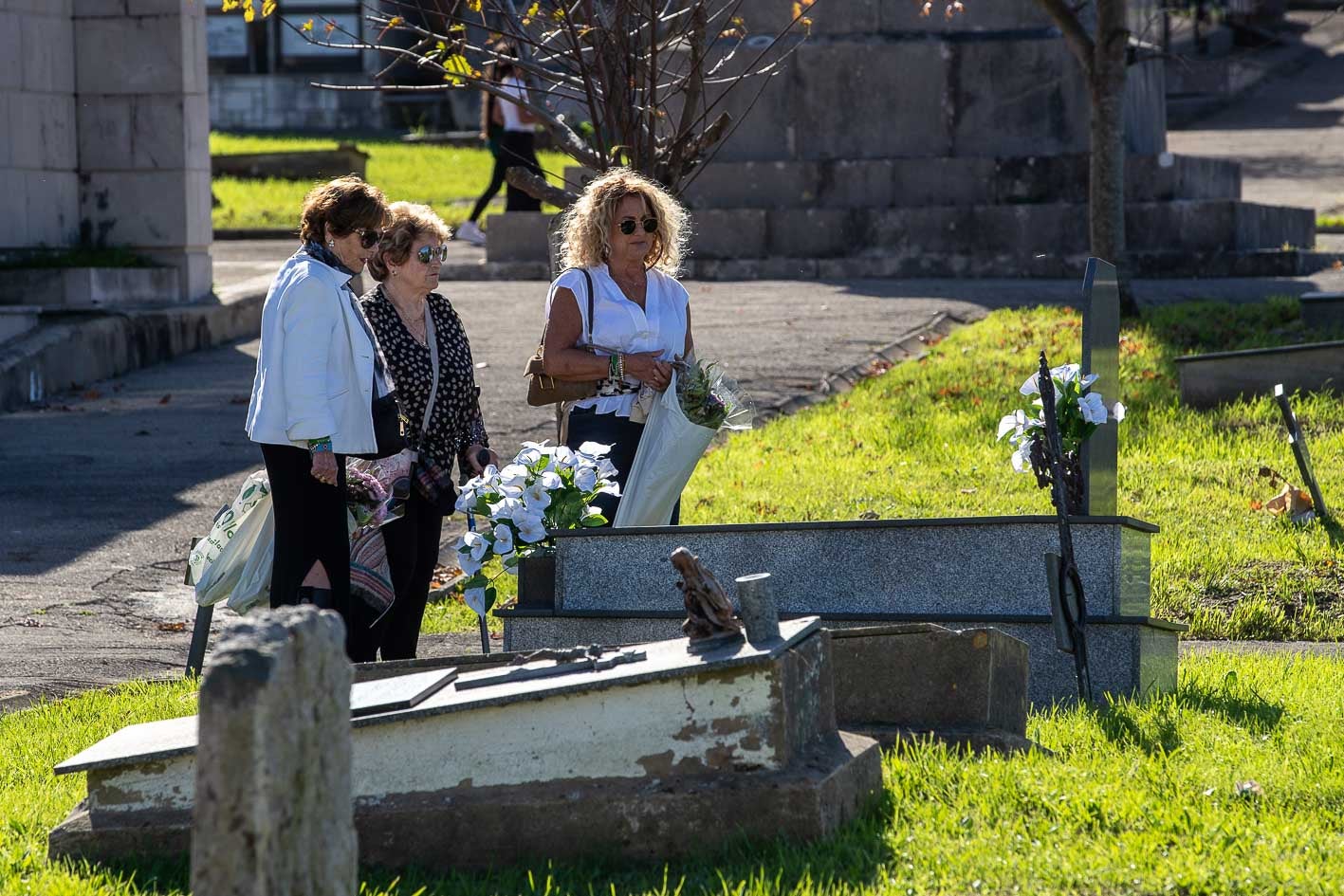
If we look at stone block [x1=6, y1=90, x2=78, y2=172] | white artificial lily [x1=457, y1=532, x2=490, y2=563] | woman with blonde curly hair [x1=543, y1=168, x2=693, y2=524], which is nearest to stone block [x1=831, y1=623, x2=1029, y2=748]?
white artificial lily [x1=457, y1=532, x2=490, y2=563]

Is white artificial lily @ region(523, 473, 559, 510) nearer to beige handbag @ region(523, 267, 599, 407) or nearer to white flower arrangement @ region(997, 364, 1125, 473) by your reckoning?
beige handbag @ region(523, 267, 599, 407)

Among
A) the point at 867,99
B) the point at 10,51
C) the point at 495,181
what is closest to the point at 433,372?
the point at 10,51

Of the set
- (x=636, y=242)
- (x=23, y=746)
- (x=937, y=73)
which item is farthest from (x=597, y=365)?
(x=937, y=73)

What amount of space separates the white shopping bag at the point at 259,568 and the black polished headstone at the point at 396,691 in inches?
64.4

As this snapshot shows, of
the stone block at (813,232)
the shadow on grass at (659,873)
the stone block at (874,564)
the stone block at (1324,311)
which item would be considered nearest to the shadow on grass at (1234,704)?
the stone block at (874,564)

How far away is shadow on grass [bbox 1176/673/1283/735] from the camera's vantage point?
5.25m

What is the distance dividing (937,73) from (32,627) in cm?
1241

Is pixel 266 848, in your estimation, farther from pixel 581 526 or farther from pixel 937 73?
pixel 937 73

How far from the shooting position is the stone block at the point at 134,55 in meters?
14.3

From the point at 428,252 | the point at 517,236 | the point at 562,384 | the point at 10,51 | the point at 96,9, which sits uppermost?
the point at 96,9

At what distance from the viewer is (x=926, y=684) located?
494 cm

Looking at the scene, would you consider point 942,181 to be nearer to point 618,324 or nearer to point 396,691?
point 618,324

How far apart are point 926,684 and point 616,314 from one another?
7.10 ft

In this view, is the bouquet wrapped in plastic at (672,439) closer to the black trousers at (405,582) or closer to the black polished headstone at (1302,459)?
the black trousers at (405,582)
